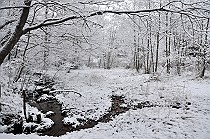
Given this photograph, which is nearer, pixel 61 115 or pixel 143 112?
pixel 143 112

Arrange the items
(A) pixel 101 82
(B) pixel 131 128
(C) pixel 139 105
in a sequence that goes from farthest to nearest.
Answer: (A) pixel 101 82 → (C) pixel 139 105 → (B) pixel 131 128

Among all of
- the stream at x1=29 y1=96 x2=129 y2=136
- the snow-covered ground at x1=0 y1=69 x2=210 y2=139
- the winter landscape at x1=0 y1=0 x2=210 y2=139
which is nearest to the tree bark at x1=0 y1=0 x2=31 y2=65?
the winter landscape at x1=0 y1=0 x2=210 y2=139

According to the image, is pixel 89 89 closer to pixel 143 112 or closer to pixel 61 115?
pixel 61 115

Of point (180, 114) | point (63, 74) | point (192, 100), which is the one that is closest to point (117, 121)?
point (180, 114)

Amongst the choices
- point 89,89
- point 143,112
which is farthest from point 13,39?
point 89,89

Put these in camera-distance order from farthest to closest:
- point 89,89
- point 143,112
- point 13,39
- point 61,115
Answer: point 89,89 < point 61,115 < point 143,112 < point 13,39

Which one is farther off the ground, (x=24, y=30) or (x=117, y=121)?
(x=24, y=30)

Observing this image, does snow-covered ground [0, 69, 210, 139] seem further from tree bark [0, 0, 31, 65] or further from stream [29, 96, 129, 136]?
tree bark [0, 0, 31, 65]

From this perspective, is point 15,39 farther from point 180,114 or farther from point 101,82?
point 101,82

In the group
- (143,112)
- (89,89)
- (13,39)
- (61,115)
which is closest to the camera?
(13,39)

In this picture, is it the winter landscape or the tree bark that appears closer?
the tree bark

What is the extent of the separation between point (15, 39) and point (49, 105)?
8589 mm

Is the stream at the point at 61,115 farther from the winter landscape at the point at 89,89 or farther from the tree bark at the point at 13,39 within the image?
the tree bark at the point at 13,39

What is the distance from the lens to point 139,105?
1151 cm
